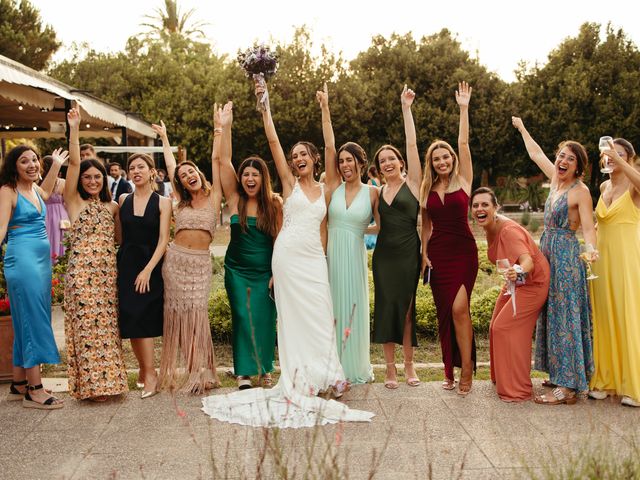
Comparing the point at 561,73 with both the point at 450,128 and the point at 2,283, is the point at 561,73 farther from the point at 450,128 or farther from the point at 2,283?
the point at 2,283

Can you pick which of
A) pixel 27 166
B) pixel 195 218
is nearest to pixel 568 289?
pixel 195 218

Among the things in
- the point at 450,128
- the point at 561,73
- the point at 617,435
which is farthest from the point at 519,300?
the point at 561,73

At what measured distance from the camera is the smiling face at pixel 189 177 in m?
5.82

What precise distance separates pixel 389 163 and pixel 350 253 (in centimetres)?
83

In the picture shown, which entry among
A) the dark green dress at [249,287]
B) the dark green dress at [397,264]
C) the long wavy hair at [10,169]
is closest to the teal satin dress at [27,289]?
the long wavy hair at [10,169]

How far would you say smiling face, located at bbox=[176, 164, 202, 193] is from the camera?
5820 mm

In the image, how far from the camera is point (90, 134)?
66.5 ft

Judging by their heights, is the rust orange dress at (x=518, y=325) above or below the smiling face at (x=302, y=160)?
below

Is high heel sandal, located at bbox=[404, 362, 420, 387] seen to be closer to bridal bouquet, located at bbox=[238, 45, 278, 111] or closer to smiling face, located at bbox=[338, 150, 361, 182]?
smiling face, located at bbox=[338, 150, 361, 182]

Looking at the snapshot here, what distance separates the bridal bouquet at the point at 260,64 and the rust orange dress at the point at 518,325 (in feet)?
7.83

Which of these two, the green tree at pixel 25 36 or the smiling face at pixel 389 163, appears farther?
the green tree at pixel 25 36

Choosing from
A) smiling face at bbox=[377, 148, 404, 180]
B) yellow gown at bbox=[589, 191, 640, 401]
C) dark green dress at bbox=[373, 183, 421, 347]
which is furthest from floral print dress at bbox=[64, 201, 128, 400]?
yellow gown at bbox=[589, 191, 640, 401]

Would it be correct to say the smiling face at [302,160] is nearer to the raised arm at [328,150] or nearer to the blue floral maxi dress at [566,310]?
the raised arm at [328,150]

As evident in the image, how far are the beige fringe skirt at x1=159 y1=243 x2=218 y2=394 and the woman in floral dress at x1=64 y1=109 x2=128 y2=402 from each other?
41cm
